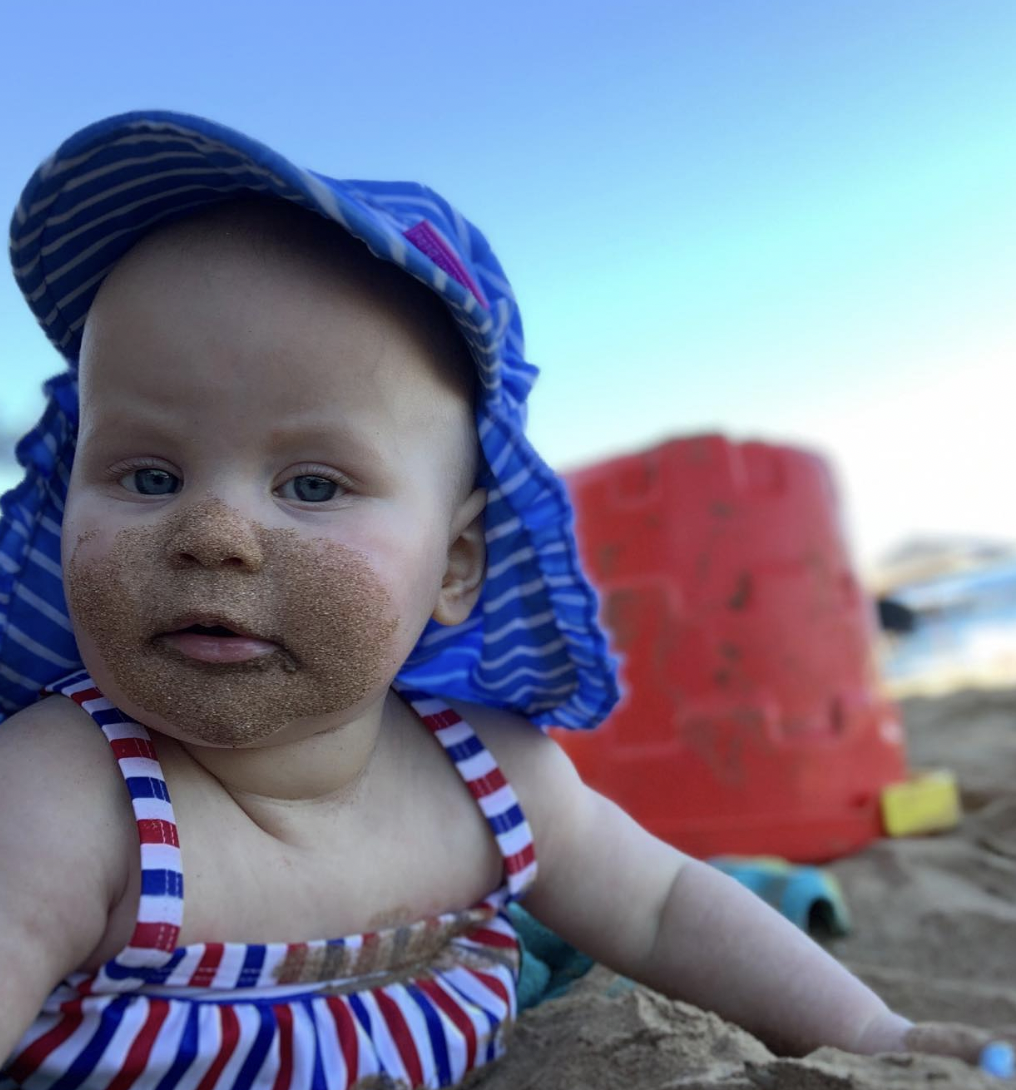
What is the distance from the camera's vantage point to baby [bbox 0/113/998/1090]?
0.90 meters

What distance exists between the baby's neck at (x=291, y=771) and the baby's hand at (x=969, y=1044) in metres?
0.58

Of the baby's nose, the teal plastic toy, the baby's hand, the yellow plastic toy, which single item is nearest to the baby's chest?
the baby's nose

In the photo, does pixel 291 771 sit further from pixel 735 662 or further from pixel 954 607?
Answer: pixel 954 607

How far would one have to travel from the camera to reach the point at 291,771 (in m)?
1.03

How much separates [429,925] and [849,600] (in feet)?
5.38

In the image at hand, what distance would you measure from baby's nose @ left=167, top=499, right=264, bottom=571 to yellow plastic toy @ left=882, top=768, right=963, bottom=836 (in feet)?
6.35

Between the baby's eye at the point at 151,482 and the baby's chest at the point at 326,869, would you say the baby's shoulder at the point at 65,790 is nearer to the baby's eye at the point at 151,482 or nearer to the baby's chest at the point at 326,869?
the baby's chest at the point at 326,869

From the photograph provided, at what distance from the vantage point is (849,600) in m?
2.49

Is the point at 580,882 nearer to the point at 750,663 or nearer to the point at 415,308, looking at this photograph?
the point at 415,308

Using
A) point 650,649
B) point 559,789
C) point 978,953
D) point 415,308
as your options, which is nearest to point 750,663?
point 650,649

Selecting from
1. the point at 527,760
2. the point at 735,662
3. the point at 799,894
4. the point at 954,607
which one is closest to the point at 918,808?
the point at 735,662

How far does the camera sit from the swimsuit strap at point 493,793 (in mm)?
1183

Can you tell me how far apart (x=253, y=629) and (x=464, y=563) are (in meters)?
0.32

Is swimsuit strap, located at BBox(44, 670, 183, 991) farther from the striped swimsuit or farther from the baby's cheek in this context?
the baby's cheek
